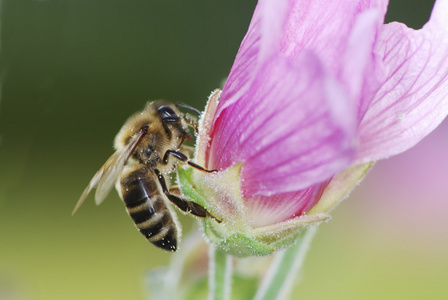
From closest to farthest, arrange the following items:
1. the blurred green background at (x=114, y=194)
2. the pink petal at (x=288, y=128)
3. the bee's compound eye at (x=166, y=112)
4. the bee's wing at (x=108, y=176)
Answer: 1. the pink petal at (x=288, y=128)
2. the bee's wing at (x=108, y=176)
3. the bee's compound eye at (x=166, y=112)
4. the blurred green background at (x=114, y=194)

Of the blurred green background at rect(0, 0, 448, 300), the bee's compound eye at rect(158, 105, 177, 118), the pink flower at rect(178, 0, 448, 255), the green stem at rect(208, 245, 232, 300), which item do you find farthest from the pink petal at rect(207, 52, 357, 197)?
the blurred green background at rect(0, 0, 448, 300)

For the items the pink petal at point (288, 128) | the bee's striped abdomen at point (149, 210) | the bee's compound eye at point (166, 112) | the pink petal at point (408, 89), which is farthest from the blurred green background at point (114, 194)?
the pink petal at point (288, 128)

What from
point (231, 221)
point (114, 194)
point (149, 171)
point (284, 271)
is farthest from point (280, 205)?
point (114, 194)

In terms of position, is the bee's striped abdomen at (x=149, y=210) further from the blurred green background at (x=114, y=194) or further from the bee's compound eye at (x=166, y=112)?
the blurred green background at (x=114, y=194)

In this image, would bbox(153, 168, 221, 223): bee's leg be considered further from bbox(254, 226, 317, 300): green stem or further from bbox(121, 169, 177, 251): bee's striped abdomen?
bbox(254, 226, 317, 300): green stem

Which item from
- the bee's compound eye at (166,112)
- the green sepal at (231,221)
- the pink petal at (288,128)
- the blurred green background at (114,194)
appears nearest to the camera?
the pink petal at (288,128)

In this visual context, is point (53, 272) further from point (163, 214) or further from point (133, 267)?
point (163, 214)

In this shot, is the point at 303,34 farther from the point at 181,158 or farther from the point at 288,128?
the point at 181,158
